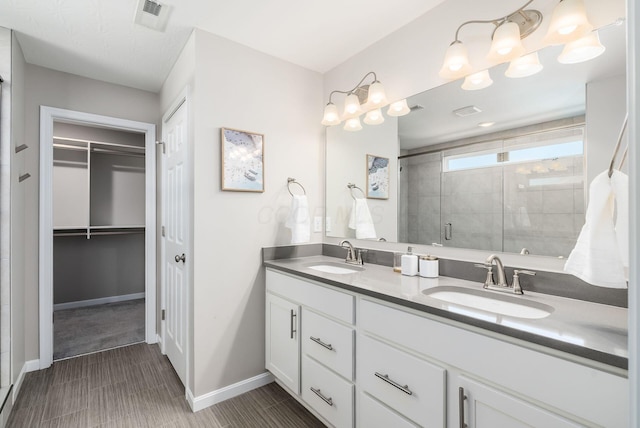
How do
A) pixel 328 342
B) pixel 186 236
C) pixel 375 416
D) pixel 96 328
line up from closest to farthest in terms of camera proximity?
1. pixel 375 416
2. pixel 328 342
3. pixel 186 236
4. pixel 96 328

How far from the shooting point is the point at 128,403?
6.59 feet

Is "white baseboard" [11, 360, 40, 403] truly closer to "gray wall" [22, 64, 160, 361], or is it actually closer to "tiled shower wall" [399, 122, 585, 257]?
"gray wall" [22, 64, 160, 361]

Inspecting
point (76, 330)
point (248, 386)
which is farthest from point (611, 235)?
point (76, 330)

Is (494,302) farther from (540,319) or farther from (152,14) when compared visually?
(152,14)

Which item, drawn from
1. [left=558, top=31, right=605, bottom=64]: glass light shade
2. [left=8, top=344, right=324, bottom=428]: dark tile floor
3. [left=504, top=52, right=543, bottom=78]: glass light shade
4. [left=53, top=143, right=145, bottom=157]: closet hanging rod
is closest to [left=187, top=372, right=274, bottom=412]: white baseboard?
[left=8, top=344, right=324, bottom=428]: dark tile floor

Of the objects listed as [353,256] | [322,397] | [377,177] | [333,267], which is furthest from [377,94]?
[322,397]

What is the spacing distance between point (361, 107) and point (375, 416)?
6.31 ft

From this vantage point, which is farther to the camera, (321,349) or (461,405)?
(321,349)

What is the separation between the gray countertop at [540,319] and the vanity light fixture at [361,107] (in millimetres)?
1150

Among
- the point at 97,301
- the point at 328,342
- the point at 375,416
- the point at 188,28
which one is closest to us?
the point at 375,416

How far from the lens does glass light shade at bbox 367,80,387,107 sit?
6.68ft

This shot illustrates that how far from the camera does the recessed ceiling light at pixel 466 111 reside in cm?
166

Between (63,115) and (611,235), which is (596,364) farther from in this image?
(63,115)

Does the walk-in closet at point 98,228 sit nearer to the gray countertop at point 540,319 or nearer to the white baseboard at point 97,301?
the white baseboard at point 97,301
